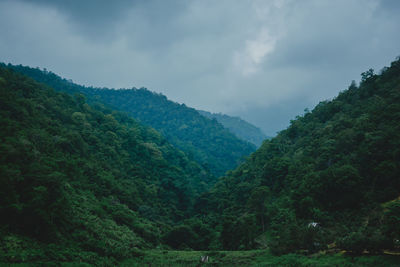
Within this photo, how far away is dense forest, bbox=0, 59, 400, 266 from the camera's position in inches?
882

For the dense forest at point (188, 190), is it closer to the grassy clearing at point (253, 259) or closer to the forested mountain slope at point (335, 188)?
the forested mountain slope at point (335, 188)

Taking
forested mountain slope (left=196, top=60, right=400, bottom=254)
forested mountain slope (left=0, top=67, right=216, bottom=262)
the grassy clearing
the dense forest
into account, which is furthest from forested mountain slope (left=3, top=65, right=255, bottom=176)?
the grassy clearing

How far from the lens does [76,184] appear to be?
35031mm

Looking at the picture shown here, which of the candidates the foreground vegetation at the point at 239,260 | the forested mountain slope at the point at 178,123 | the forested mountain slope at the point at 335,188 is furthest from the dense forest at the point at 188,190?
the forested mountain slope at the point at 178,123

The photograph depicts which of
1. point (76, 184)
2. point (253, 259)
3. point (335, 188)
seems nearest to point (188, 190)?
point (76, 184)

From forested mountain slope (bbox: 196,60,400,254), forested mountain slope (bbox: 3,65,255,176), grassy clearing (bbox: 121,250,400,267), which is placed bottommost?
grassy clearing (bbox: 121,250,400,267)

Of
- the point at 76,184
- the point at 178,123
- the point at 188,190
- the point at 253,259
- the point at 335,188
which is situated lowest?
the point at 253,259

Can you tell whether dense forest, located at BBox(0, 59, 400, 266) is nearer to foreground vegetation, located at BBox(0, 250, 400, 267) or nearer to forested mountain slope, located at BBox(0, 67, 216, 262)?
forested mountain slope, located at BBox(0, 67, 216, 262)

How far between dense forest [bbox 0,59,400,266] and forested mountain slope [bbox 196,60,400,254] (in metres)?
0.12

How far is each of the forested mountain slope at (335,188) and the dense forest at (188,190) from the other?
0.12m

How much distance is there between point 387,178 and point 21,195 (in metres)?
31.4

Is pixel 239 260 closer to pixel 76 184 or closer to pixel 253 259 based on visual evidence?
pixel 253 259

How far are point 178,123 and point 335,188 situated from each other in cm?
9595

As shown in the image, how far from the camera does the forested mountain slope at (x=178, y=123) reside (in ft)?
319
